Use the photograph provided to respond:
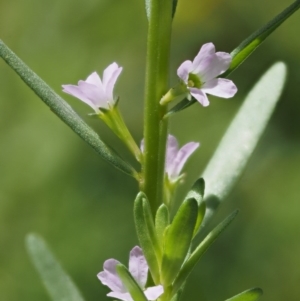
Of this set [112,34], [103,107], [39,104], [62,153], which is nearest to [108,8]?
[112,34]

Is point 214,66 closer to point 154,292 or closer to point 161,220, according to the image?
point 161,220

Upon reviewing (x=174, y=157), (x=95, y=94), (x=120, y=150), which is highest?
(x=120, y=150)

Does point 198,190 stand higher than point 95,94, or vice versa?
point 95,94

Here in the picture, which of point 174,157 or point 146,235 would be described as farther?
point 174,157

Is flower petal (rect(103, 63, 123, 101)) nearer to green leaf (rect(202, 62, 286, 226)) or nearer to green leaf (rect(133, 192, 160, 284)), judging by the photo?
green leaf (rect(133, 192, 160, 284))

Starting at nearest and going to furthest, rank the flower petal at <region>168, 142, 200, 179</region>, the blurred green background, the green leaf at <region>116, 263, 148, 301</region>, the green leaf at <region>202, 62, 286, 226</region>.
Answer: the green leaf at <region>116, 263, 148, 301</region>
the flower petal at <region>168, 142, 200, 179</region>
the green leaf at <region>202, 62, 286, 226</region>
the blurred green background

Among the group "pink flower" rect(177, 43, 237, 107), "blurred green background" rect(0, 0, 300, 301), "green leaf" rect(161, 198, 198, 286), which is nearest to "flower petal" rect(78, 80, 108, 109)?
"pink flower" rect(177, 43, 237, 107)

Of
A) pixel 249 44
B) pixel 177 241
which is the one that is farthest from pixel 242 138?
pixel 177 241
